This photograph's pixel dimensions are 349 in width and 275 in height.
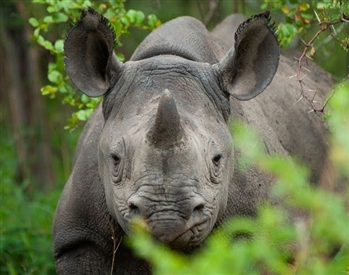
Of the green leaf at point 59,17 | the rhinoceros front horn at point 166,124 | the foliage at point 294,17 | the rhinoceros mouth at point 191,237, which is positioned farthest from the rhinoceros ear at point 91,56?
the foliage at point 294,17

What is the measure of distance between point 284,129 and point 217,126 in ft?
5.30

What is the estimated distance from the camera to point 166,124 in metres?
A: 5.06

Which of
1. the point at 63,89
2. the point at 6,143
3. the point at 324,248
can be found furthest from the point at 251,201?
the point at 6,143

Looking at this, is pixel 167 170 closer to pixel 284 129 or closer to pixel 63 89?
pixel 284 129

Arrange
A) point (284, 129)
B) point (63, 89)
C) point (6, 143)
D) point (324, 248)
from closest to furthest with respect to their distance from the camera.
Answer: point (324, 248), point (284, 129), point (63, 89), point (6, 143)

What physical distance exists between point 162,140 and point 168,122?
0.31 feet

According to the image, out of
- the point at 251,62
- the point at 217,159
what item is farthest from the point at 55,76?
the point at 217,159

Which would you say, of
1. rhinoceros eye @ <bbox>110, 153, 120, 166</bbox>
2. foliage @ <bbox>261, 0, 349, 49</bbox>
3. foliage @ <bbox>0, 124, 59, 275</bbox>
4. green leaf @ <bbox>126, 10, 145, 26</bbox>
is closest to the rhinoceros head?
rhinoceros eye @ <bbox>110, 153, 120, 166</bbox>

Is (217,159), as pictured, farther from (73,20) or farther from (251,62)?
(73,20)

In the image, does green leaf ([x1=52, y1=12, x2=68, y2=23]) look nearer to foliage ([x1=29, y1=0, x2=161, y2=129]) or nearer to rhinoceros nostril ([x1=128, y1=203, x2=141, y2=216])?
foliage ([x1=29, y1=0, x2=161, y2=129])

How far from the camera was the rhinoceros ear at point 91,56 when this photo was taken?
19.8 ft

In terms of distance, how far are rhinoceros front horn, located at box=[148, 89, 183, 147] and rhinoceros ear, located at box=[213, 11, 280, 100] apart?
1113 millimetres

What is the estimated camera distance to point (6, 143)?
13109 millimetres

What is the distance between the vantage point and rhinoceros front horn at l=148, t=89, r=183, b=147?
16.5ft
